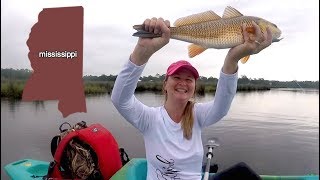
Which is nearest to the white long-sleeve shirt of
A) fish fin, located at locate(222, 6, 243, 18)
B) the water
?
fish fin, located at locate(222, 6, 243, 18)

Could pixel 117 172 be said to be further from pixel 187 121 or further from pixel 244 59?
pixel 244 59

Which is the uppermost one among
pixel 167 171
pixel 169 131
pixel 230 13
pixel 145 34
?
pixel 230 13

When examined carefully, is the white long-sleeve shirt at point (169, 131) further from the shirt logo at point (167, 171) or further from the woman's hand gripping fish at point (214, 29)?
the woman's hand gripping fish at point (214, 29)

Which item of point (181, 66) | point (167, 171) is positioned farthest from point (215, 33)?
point (167, 171)

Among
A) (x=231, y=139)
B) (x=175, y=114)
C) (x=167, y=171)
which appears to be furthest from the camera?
(x=231, y=139)

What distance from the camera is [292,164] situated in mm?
11484

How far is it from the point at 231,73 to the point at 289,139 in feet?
48.1

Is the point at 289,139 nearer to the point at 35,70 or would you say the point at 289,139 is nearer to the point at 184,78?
the point at 35,70

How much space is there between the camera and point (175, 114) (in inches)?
111

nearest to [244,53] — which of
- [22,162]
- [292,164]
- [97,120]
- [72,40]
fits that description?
[22,162]

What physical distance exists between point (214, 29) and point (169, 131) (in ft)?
2.74

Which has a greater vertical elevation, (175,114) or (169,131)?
(175,114)

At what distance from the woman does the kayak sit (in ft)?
2.93

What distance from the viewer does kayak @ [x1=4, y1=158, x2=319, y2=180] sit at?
3.62 meters
